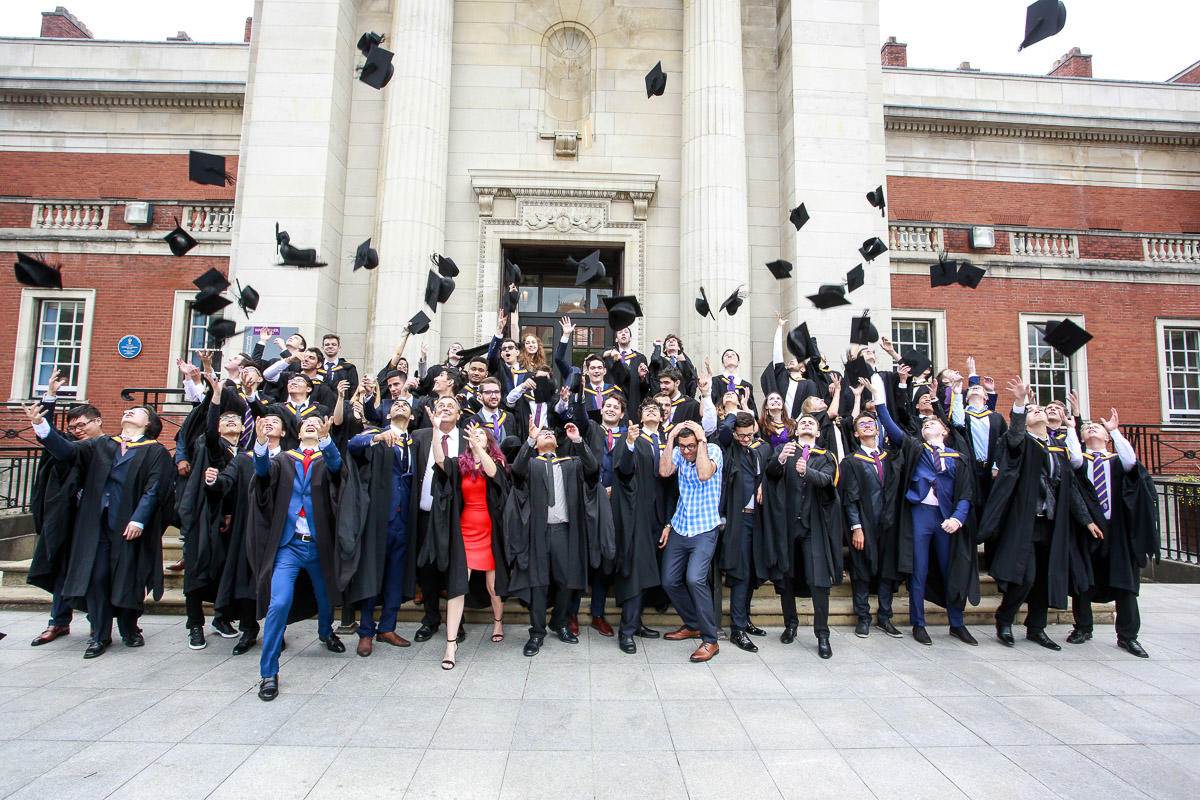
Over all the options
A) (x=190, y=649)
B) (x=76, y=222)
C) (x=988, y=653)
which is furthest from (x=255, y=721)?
(x=76, y=222)

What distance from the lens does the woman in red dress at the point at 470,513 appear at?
17.8 ft

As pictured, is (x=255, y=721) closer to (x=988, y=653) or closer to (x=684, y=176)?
(x=988, y=653)

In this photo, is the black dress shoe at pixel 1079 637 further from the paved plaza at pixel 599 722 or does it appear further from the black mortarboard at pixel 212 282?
the black mortarboard at pixel 212 282

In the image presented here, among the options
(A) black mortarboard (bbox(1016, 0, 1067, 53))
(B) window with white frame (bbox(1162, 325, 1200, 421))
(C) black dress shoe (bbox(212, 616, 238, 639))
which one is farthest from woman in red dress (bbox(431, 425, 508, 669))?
(B) window with white frame (bbox(1162, 325, 1200, 421))

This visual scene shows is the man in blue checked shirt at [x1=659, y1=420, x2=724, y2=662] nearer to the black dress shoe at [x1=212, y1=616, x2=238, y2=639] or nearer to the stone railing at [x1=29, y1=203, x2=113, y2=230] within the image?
the black dress shoe at [x1=212, y1=616, x2=238, y2=639]

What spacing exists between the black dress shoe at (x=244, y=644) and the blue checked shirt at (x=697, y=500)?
153 inches

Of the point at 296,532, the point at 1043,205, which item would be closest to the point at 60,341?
the point at 296,532

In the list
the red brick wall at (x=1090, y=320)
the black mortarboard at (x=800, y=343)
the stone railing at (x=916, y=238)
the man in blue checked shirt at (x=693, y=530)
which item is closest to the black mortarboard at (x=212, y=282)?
the man in blue checked shirt at (x=693, y=530)

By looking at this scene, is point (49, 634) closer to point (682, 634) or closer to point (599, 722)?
point (599, 722)

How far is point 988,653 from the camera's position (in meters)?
5.87

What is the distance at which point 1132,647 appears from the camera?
235 inches

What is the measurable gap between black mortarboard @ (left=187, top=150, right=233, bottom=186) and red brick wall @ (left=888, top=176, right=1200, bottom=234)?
16002 millimetres

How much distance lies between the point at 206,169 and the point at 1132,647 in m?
11.6

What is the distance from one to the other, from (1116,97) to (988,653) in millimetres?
21641
